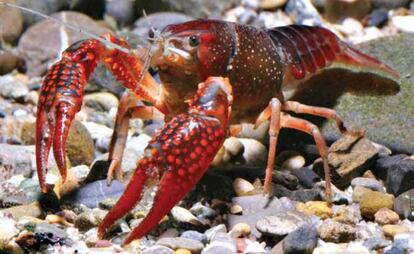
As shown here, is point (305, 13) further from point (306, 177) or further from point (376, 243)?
point (376, 243)

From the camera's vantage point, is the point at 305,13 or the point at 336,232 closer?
the point at 336,232

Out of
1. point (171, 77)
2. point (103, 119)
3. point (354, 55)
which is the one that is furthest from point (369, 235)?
point (103, 119)

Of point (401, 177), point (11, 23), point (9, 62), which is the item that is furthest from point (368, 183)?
point (11, 23)

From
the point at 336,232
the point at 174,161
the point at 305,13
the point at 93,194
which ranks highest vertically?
the point at 305,13

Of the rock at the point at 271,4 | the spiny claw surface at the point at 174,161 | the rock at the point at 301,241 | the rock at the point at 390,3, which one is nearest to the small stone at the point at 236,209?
the spiny claw surface at the point at 174,161

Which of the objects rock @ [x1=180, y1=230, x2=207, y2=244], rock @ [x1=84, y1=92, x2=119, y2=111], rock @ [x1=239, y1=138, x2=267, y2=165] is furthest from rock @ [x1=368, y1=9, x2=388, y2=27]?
rock @ [x1=180, y1=230, x2=207, y2=244]

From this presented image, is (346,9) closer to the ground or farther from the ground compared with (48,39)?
farther from the ground

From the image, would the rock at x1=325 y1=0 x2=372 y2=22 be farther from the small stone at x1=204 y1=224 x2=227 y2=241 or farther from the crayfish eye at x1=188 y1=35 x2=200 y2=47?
the small stone at x1=204 y1=224 x2=227 y2=241
